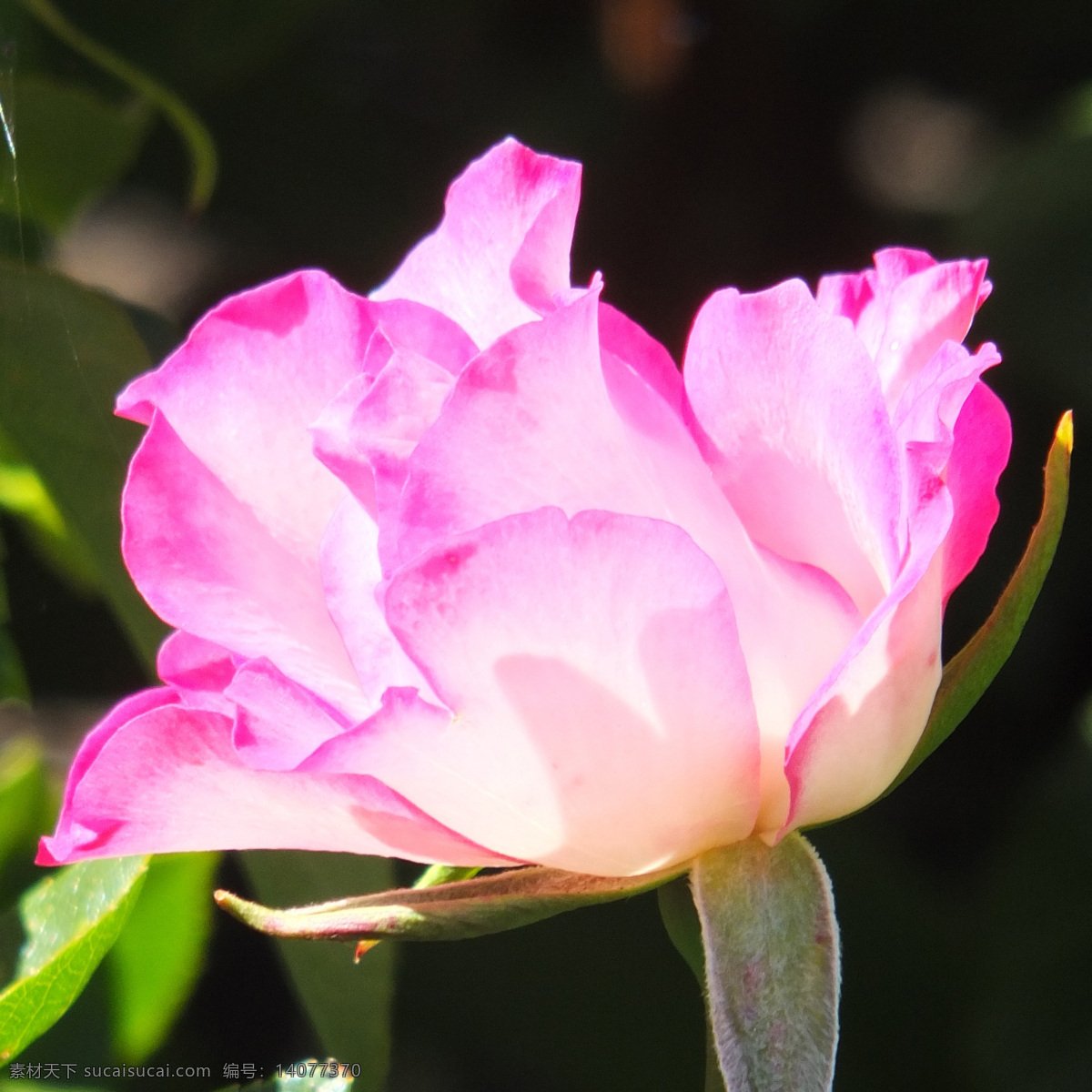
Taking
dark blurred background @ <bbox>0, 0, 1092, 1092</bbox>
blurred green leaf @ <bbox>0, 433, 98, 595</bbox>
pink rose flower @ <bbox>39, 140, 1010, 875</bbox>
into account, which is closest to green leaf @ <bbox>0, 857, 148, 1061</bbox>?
pink rose flower @ <bbox>39, 140, 1010, 875</bbox>

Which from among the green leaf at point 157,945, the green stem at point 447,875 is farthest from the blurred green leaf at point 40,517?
the green stem at point 447,875

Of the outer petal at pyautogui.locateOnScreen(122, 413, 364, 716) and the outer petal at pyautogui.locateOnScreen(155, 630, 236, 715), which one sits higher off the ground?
the outer petal at pyautogui.locateOnScreen(122, 413, 364, 716)

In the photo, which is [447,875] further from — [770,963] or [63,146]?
[63,146]

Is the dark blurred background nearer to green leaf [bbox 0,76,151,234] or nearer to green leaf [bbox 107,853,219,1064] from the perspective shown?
green leaf [bbox 0,76,151,234]

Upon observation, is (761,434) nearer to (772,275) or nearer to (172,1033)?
(172,1033)

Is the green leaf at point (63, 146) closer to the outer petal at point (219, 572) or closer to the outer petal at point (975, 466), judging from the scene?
the outer petal at point (219, 572)

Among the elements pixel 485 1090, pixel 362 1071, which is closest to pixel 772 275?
pixel 485 1090
